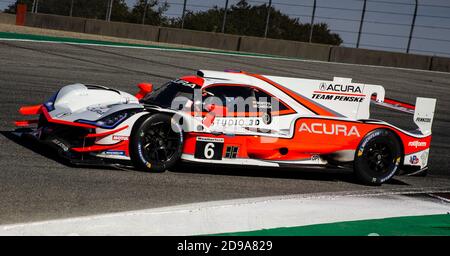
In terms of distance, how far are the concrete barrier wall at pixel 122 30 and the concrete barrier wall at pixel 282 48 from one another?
3555 millimetres

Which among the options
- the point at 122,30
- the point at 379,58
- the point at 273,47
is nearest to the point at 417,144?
the point at 379,58

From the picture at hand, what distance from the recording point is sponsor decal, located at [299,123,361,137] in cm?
894

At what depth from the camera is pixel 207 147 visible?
850 cm

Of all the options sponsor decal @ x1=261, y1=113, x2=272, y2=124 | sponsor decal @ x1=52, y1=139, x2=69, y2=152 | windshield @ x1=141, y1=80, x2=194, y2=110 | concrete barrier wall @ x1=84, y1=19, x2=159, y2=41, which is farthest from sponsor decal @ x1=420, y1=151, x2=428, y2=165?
concrete barrier wall @ x1=84, y1=19, x2=159, y2=41

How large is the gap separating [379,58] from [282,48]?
3.25 metres

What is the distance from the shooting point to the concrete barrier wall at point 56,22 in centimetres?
2953

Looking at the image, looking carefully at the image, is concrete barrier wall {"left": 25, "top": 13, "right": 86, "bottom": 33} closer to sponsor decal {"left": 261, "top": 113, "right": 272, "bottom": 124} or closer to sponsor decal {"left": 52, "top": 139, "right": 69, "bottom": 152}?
sponsor decal {"left": 261, "top": 113, "right": 272, "bottom": 124}

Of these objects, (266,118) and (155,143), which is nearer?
(155,143)

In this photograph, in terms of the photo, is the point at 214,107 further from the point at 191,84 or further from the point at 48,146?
the point at 48,146

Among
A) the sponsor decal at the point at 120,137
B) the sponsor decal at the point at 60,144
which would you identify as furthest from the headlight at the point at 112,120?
the sponsor decal at the point at 60,144

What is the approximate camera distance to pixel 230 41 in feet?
86.3

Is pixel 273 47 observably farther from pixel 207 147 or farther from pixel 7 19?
pixel 207 147
